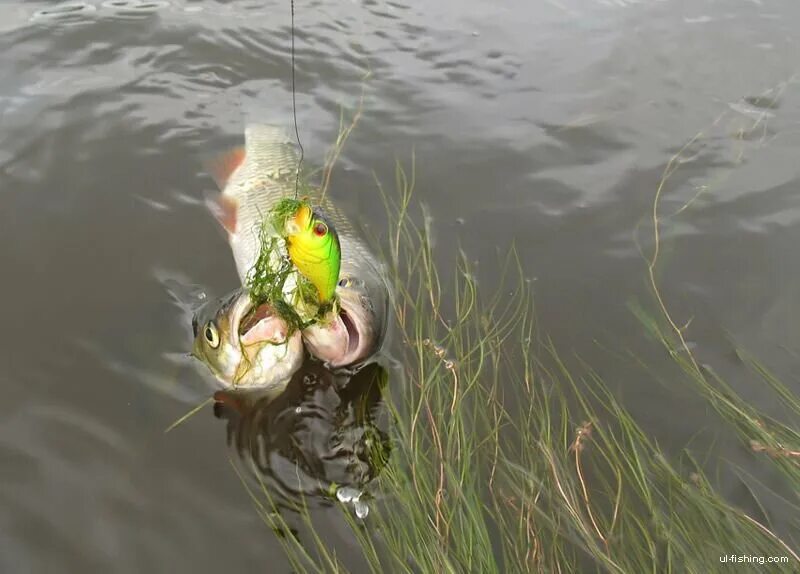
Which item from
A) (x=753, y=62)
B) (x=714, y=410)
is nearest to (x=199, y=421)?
(x=714, y=410)

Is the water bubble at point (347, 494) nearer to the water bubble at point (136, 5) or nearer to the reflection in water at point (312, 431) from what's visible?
the reflection in water at point (312, 431)

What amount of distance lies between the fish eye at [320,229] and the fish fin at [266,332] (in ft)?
2.24

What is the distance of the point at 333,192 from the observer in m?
4.68

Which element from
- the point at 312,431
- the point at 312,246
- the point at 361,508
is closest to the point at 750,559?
the point at 361,508

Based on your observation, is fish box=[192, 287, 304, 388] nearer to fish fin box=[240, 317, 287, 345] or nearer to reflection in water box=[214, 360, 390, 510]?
fish fin box=[240, 317, 287, 345]

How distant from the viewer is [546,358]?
367 centimetres

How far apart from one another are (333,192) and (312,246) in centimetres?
216

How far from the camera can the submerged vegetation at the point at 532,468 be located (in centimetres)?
271

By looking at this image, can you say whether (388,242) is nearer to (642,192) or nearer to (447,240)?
(447,240)

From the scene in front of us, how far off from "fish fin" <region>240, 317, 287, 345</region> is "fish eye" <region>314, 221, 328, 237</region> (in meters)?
0.68

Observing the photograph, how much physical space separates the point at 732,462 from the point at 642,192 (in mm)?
2245

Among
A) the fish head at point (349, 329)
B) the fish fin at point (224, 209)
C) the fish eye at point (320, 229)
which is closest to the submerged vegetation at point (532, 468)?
the fish head at point (349, 329)

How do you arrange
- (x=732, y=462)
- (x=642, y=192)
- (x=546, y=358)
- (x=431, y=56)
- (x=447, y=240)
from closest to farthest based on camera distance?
1. (x=732, y=462)
2. (x=546, y=358)
3. (x=447, y=240)
4. (x=642, y=192)
5. (x=431, y=56)

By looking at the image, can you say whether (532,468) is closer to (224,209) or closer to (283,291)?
(283,291)
